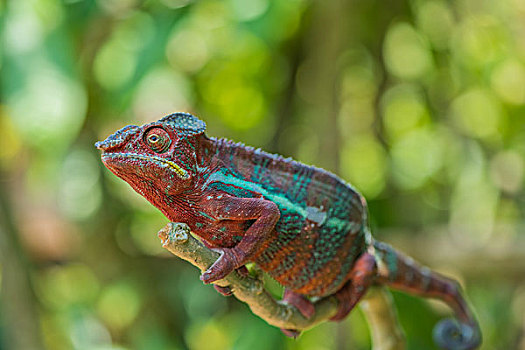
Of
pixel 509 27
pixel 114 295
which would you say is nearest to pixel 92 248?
pixel 114 295

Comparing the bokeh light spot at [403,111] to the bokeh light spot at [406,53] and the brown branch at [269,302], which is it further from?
the brown branch at [269,302]

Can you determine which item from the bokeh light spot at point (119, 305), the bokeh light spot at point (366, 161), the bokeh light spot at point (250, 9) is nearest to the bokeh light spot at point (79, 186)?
the bokeh light spot at point (119, 305)

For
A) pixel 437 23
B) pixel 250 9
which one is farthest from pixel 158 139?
pixel 437 23

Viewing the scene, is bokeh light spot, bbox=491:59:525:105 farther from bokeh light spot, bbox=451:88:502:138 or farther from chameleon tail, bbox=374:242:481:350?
chameleon tail, bbox=374:242:481:350

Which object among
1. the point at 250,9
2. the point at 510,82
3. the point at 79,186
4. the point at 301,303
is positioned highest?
the point at 250,9

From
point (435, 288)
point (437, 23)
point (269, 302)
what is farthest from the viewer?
point (437, 23)

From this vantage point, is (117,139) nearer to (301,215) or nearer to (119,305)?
(301,215)

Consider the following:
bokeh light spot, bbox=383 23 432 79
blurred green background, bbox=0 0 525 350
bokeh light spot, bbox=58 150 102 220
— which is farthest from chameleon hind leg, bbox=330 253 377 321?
bokeh light spot, bbox=383 23 432 79
